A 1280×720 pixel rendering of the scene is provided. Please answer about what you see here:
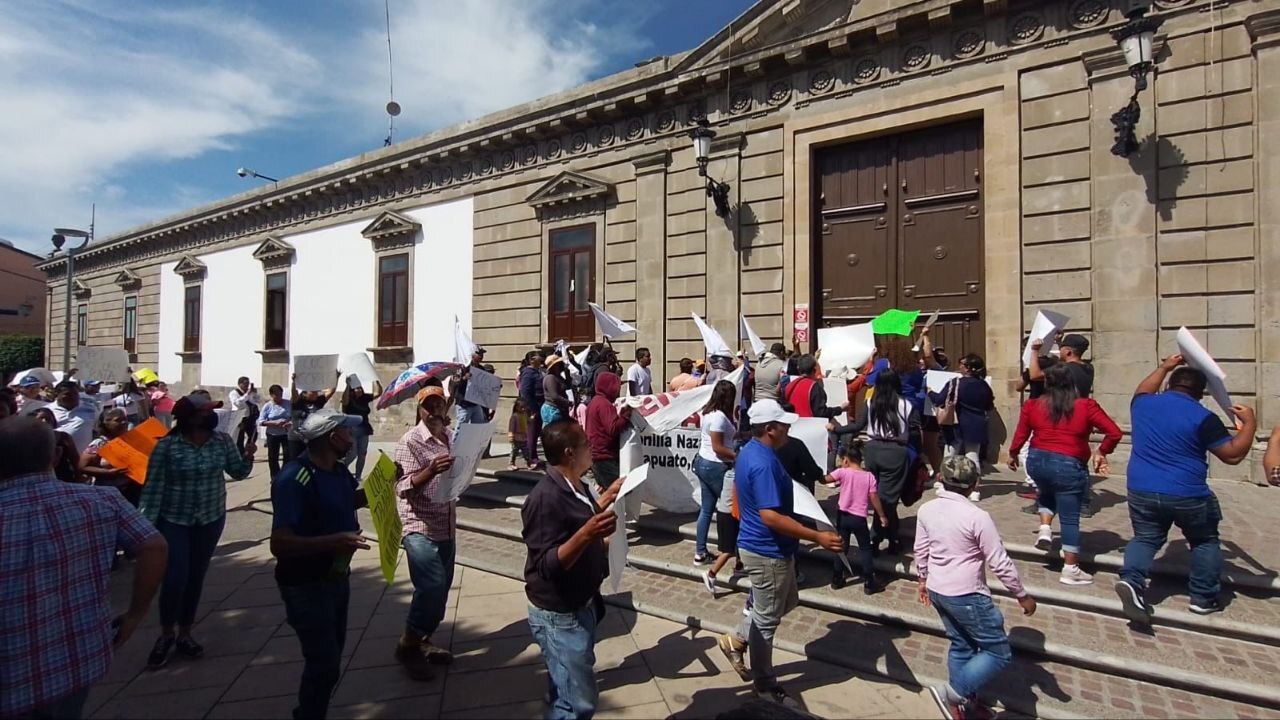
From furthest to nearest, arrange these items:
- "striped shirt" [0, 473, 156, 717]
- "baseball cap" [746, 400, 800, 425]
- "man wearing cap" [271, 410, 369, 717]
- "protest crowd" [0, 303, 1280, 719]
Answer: "baseball cap" [746, 400, 800, 425] → "man wearing cap" [271, 410, 369, 717] → "protest crowd" [0, 303, 1280, 719] → "striped shirt" [0, 473, 156, 717]

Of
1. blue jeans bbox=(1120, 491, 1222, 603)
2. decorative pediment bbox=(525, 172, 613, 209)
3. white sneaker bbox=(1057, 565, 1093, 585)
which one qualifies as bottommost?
white sneaker bbox=(1057, 565, 1093, 585)

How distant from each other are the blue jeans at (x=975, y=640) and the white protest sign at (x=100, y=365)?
1668 cm

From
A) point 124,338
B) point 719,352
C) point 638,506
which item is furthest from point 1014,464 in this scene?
point 124,338

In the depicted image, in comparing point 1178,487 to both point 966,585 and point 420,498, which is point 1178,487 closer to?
point 966,585

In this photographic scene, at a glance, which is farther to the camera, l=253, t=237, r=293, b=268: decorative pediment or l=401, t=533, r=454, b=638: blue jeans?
l=253, t=237, r=293, b=268: decorative pediment

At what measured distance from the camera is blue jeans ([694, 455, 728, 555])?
6.00m

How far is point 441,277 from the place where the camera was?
17188 millimetres

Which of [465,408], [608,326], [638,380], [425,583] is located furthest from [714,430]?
[608,326]

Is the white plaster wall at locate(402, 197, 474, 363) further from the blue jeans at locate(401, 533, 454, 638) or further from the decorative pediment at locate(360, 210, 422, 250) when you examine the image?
the blue jeans at locate(401, 533, 454, 638)

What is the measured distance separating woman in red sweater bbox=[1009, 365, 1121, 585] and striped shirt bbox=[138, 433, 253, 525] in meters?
6.42

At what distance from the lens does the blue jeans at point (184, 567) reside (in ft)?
14.9

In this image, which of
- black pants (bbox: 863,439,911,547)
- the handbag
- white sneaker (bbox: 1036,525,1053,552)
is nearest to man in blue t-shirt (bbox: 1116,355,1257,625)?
white sneaker (bbox: 1036,525,1053,552)

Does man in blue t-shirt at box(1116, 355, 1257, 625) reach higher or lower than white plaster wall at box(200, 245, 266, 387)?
lower

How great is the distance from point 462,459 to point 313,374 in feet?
19.2
